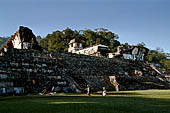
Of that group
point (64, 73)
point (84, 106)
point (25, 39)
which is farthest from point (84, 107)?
point (25, 39)

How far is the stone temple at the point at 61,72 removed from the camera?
1739cm

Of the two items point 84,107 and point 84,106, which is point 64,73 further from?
point 84,107

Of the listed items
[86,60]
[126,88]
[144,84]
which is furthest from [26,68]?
[144,84]

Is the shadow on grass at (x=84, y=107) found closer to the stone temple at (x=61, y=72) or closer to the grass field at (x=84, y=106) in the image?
the grass field at (x=84, y=106)

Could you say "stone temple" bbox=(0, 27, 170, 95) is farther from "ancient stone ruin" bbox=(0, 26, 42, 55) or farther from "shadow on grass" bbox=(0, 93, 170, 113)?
"shadow on grass" bbox=(0, 93, 170, 113)

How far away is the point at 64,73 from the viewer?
21.1 m

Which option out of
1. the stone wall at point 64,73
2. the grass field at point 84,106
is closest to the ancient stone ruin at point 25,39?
the stone wall at point 64,73

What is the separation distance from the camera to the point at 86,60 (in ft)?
86.4

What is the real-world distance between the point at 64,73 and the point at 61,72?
0.35 m

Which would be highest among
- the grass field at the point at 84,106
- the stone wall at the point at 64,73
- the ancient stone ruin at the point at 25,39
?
the ancient stone ruin at the point at 25,39

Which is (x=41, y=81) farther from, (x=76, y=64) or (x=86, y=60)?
(x=86, y=60)

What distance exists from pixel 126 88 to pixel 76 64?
6.79 m

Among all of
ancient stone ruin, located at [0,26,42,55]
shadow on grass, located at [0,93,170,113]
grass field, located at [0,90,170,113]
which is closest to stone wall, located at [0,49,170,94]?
ancient stone ruin, located at [0,26,42,55]

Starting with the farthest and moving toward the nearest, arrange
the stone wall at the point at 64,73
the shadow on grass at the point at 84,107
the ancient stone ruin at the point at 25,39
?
1. the ancient stone ruin at the point at 25,39
2. the stone wall at the point at 64,73
3. the shadow on grass at the point at 84,107
